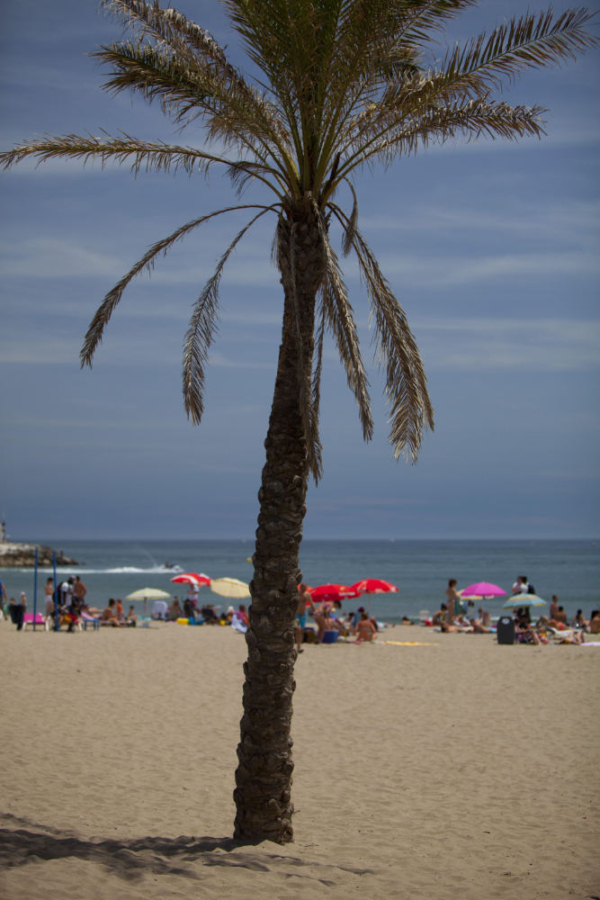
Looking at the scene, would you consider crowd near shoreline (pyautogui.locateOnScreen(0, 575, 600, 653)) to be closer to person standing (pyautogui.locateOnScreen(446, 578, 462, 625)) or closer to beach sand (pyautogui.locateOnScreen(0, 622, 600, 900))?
person standing (pyautogui.locateOnScreen(446, 578, 462, 625))

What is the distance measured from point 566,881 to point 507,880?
42 cm

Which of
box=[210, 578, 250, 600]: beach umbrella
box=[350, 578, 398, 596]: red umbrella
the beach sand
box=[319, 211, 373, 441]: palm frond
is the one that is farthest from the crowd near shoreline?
box=[319, 211, 373, 441]: palm frond

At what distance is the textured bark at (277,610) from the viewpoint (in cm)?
632

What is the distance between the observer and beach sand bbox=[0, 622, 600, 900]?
5.51m

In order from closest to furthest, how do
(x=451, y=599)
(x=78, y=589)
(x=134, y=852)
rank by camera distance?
(x=134, y=852) < (x=78, y=589) < (x=451, y=599)

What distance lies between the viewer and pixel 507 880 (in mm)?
5852

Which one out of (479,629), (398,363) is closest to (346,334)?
(398,363)

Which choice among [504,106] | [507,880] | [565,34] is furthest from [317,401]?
[507,880]

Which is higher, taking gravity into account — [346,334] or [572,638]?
[346,334]

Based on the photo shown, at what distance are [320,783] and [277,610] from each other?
317cm

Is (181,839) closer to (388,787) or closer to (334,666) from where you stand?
(388,787)

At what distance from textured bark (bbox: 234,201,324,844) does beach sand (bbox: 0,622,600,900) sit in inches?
13.5

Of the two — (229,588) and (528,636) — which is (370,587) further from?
(229,588)

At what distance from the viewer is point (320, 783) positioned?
337 inches
